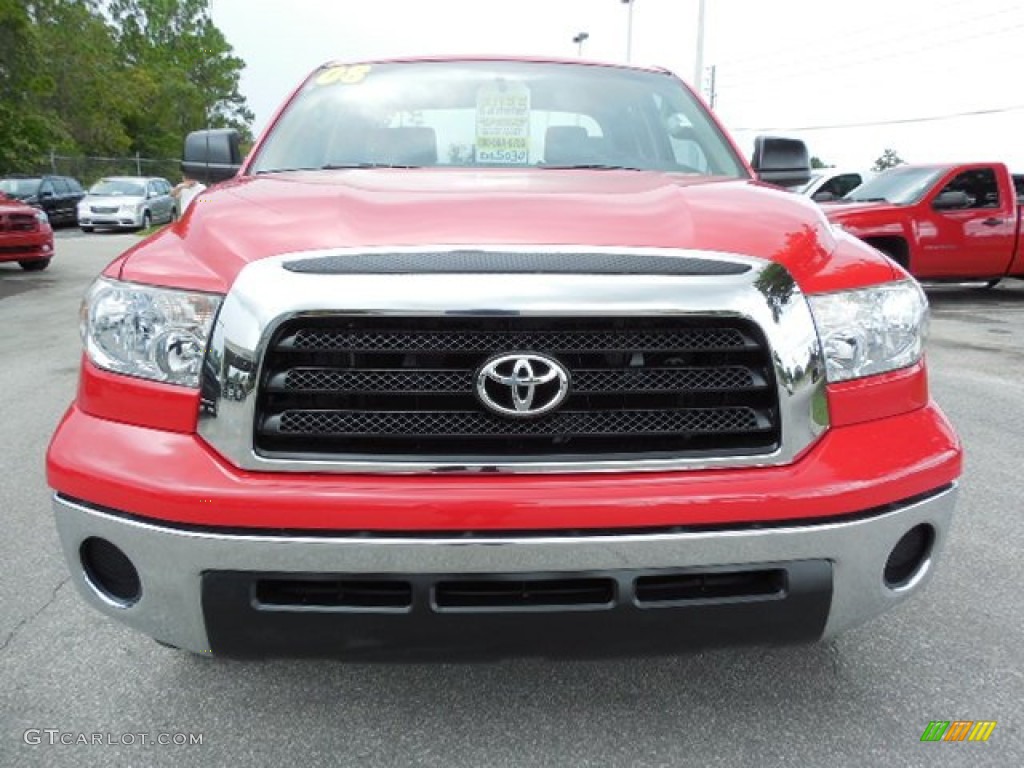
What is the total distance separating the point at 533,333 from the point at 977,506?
291 centimetres

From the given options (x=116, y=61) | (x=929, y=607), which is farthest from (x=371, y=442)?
(x=116, y=61)

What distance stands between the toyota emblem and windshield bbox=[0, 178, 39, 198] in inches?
1026

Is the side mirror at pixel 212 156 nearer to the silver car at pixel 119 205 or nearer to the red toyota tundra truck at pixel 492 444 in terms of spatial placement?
the red toyota tundra truck at pixel 492 444

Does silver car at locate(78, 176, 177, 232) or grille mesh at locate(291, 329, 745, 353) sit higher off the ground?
grille mesh at locate(291, 329, 745, 353)

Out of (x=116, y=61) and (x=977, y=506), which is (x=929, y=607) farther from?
(x=116, y=61)

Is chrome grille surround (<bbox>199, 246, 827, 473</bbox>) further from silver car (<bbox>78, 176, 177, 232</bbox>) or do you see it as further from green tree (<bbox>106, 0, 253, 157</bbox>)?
green tree (<bbox>106, 0, 253, 157</bbox>)

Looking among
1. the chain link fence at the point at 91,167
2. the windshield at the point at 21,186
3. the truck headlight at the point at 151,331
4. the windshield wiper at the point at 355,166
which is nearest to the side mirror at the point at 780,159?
the windshield wiper at the point at 355,166

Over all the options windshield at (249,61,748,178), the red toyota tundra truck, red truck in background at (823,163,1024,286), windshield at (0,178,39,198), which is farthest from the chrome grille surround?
windshield at (0,178,39,198)

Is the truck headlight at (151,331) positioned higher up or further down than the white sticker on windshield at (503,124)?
further down

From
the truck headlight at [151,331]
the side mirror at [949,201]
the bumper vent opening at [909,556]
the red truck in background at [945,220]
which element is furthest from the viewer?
the side mirror at [949,201]

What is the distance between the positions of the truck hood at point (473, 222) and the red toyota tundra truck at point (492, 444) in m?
0.01

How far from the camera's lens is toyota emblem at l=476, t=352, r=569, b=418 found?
1.78 m

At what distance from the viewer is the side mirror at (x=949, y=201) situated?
34.8 feet

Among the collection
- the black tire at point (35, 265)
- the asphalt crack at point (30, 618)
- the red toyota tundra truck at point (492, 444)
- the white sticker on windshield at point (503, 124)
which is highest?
the white sticker on windshield at point (503, 124)
